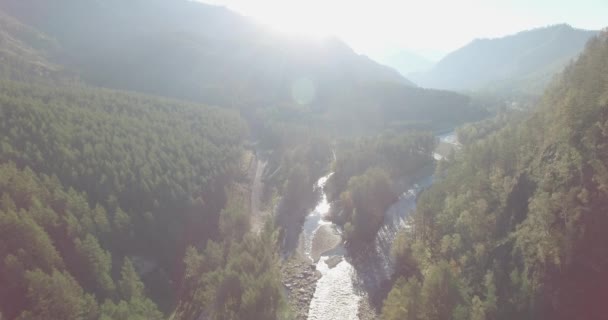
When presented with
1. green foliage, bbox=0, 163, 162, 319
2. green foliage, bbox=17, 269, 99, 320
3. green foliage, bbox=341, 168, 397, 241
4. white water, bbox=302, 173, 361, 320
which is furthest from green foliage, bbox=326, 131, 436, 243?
green foliage, bbox=17, 269, 99, 320

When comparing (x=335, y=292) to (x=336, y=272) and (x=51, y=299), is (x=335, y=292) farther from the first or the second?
(x=51, y=299)

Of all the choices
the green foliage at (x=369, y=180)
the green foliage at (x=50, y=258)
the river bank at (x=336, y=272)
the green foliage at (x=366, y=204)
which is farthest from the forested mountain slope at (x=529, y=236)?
the green foliage at (x=50, y=258)

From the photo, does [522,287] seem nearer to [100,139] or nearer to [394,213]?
[394,213]

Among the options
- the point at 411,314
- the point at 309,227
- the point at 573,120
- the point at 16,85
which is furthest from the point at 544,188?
the point at 16,85

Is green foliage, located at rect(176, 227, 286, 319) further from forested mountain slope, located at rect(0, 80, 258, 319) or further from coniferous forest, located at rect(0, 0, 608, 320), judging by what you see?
forested mountain slope, located at rect(0, 80, 258, 319)

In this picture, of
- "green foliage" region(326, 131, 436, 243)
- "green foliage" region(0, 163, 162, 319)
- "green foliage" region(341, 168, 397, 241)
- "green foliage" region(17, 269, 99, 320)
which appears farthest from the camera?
"green foliage" region(326, 131, 436, 243)

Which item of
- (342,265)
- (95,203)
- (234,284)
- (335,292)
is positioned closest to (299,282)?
(335,292)
